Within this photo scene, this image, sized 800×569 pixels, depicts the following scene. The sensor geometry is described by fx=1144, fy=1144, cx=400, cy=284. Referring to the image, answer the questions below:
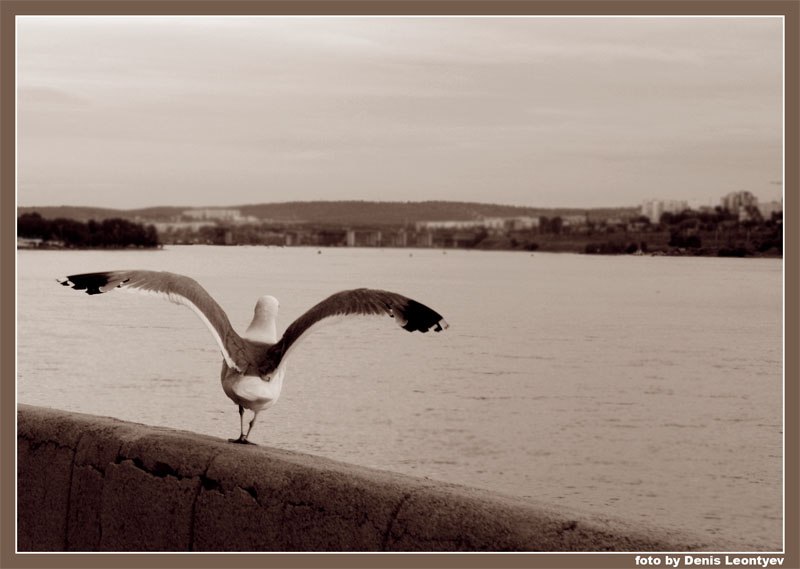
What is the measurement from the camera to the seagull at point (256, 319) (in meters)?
4.70

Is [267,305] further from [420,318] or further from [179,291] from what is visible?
[420,318]

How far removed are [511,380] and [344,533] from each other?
33.0 metres

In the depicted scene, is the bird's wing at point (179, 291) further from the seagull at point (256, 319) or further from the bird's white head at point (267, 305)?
the bird's white head at point (267, 305)

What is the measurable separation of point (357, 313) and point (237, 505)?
0.95m

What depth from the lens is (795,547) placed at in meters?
4.77

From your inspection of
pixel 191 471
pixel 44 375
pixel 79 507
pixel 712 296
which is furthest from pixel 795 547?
pixel 712 296

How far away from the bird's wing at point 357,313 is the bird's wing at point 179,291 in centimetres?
15

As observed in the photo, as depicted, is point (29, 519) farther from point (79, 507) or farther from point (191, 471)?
point (191, 471)

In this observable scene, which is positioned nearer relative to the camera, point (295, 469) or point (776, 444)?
point (295, 469)

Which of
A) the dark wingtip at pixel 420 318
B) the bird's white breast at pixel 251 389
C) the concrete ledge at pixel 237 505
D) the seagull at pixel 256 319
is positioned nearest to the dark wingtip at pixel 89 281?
the seagull at pixel 256 319

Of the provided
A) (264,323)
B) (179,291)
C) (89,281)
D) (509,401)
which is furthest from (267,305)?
(509,401)

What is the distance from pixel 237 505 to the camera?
15.0 ft

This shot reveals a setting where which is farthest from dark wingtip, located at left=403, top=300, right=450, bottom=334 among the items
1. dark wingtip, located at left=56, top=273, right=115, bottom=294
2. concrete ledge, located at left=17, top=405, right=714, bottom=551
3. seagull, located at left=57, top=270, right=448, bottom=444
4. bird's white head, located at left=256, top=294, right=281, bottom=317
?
dark wingtip, located at left=56, top=273, right=115, bottom=294

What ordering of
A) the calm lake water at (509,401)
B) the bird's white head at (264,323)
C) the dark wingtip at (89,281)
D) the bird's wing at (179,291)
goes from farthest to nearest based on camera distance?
the calm lake water at (509,401) → the dark wingtip at (89,281) → the bird's white head at (264,323) → the bird's wing at (179,291)
